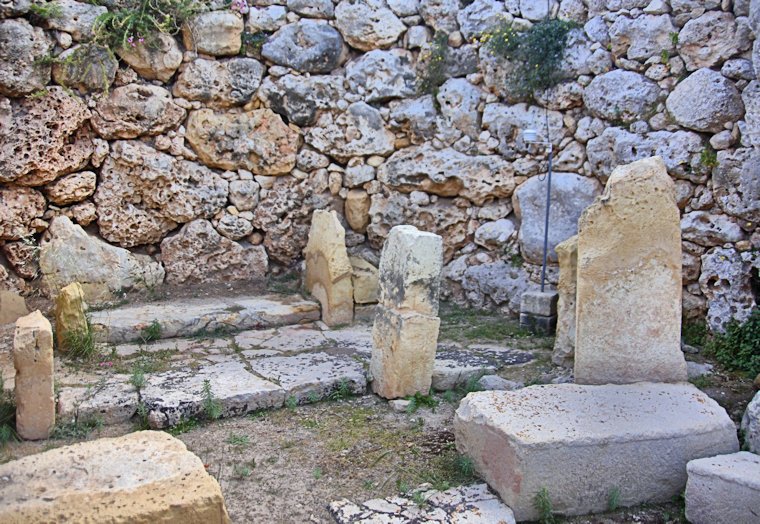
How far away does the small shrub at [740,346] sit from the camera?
5340 mm

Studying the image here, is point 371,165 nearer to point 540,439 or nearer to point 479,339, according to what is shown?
point 479,339

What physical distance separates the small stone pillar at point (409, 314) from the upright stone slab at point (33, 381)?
212 centimetres

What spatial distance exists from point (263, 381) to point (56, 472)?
206 cm

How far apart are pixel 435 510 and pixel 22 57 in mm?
5541

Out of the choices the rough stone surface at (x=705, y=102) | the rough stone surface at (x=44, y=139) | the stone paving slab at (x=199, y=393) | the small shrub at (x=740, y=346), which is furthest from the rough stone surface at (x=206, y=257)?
the small shrub at (x=740, y=346)

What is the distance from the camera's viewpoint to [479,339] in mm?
6348

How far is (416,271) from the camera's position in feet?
15.6

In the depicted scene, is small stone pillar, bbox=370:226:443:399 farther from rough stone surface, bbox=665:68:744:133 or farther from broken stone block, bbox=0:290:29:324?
broken stone block, bbox=0:290:29:324

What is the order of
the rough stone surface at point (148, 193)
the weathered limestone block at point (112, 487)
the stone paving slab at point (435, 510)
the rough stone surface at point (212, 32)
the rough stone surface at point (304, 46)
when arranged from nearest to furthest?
the weathered limestone block at point (112, 487)
the stone paving slab at point (435, 510)
the rough stone surface at point (148, 193)
the rough stone surface at point (212, 32)
the rough stone surface at point (304, 46)

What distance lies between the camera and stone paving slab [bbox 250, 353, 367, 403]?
16.4ft

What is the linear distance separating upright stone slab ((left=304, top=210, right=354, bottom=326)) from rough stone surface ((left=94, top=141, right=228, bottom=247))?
1351 millimetres

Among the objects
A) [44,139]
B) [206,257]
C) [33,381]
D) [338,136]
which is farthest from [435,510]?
[44,139]

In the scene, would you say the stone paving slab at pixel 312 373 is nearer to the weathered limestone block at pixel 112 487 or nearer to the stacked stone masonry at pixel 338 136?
A: the weathered limestone block at pixel 112 487

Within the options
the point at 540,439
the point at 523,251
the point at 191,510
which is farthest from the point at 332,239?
the point at 191,510
